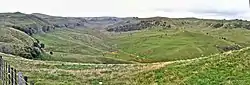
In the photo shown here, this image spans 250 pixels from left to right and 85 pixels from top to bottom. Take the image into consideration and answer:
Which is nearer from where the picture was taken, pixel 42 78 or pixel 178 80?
pixel 178 80

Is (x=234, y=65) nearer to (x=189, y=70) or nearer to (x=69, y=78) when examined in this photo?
(x=189, y=70)

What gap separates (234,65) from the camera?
31.5 meters

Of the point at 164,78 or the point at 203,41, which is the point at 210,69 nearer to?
the point at 164,78

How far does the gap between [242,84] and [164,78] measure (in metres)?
6.77

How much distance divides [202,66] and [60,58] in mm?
52488

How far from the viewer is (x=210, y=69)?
31.5 meters

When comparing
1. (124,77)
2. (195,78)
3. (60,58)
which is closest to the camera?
(195,78)

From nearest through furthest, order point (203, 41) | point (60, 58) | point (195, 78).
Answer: point (195, 78) → point (60, 58) → point (203, 41)

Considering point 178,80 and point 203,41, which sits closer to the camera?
point 178,80

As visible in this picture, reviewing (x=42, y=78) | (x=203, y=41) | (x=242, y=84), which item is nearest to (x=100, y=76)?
(x=42, y=78)

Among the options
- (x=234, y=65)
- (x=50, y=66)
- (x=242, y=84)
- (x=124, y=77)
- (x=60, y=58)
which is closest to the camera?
(x=242, y=84)

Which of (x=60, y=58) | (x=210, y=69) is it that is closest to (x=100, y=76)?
(x=210, y=69)

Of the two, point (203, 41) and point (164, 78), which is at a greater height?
point (164, 78)

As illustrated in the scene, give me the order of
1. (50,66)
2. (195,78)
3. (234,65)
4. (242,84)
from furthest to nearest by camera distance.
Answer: (50,66) → (234,65) → (195,78) → (242,84)
